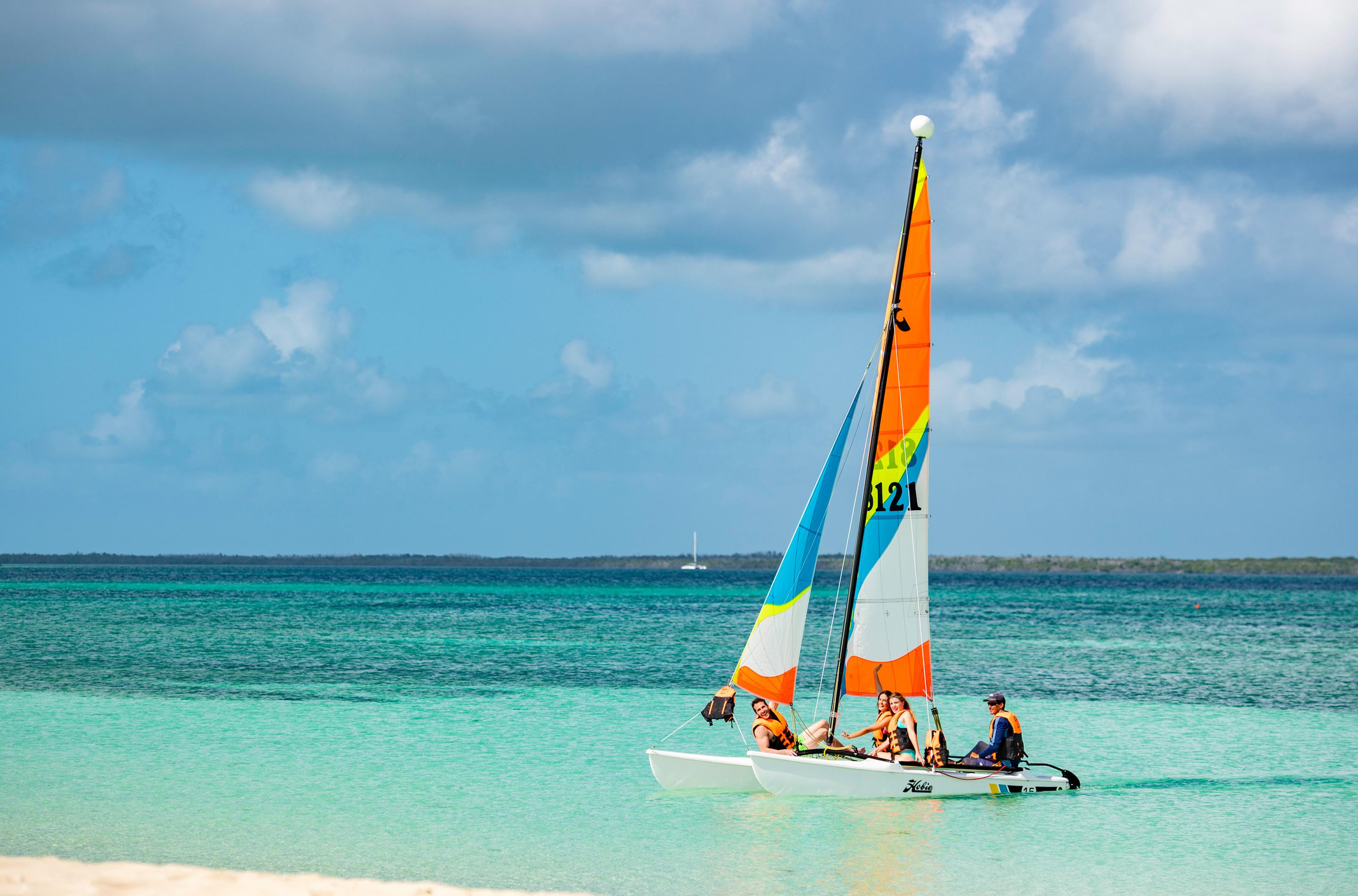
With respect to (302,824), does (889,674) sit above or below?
above

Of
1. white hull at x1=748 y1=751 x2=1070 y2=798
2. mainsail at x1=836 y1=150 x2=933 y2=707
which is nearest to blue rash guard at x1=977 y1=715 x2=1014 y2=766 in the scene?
white hull at x1=748 y1=751 x2=1070 y2=798

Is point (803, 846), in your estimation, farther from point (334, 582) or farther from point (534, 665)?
point (334, 582)

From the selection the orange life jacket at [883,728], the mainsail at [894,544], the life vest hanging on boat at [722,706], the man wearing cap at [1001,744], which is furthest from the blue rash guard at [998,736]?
the life vest hanging on boat at [722,706]

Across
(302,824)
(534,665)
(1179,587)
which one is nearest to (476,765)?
(302,824)

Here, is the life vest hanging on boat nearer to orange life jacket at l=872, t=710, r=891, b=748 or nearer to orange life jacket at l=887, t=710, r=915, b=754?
orange life jacket at l=872, t=710, r=891, b=748

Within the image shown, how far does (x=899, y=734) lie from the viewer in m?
17.6

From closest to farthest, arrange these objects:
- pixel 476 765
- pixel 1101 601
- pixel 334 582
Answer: pixel 476 765 → pixel 1101 601 → pixel 334 582

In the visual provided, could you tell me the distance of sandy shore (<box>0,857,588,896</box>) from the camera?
1029 centimetres

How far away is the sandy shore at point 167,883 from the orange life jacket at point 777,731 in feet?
20.5

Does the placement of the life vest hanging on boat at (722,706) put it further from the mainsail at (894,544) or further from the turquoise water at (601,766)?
the mainsail at (894,544)

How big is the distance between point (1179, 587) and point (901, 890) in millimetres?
145812

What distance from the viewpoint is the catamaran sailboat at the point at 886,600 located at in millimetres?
17469

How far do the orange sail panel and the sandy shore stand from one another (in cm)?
735

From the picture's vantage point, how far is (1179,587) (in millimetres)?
147625
